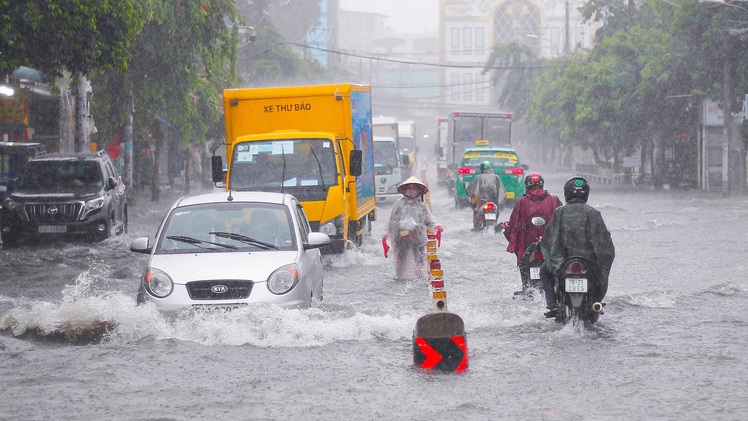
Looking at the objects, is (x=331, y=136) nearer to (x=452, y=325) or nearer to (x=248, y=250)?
(x=248, y=250)

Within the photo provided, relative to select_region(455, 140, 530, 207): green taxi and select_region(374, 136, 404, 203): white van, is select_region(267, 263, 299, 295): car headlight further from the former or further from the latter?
select_region(374, 136, 404, 203): white van

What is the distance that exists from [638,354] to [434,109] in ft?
424

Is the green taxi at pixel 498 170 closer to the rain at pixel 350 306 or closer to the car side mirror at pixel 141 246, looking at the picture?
the rain at pixel 350 306

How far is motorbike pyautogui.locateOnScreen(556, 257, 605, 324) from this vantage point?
10656mm

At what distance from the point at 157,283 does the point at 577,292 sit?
3685mm

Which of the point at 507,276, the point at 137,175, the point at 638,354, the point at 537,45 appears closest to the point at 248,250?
the point at 638,354

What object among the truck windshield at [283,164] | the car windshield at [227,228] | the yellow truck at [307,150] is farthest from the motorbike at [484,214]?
the car windshield at [227,228]

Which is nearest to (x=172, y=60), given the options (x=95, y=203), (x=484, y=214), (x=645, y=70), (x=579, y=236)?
(x=95, y=203)

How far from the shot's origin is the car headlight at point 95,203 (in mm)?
21869

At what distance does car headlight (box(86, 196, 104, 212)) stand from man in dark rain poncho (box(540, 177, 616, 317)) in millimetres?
12724

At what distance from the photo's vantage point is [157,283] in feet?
33.7

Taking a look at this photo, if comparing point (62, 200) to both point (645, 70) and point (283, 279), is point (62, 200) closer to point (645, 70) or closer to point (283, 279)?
point (283, 279)

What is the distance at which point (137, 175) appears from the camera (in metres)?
42.7

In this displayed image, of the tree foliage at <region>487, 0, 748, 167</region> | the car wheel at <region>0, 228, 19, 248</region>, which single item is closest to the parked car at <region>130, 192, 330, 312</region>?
the car wheel at <region>0, 228, 19, 248</region>
